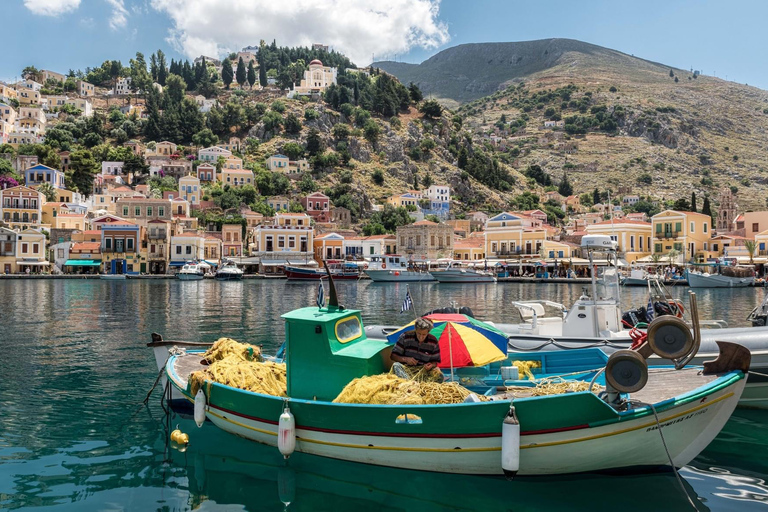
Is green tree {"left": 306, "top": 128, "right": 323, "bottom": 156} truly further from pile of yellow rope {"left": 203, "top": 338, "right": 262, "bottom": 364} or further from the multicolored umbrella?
the multicolored umbrella

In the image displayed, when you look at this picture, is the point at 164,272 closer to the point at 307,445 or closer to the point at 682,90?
the point at 307,445

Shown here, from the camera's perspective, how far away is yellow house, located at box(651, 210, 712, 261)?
65.1m

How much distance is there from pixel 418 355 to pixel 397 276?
181ft

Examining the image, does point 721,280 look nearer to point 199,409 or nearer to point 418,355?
point 418,355

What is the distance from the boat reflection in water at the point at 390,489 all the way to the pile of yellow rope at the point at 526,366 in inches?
108

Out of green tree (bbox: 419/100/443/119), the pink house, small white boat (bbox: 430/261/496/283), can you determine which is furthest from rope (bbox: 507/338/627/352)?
green tree (bbox: 419/100/443/119)

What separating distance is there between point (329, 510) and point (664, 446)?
4163 millimetres

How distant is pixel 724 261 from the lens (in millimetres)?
63438

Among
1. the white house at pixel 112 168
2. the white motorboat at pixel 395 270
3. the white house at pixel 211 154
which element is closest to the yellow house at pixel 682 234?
the white motorboat at pixel 395 270

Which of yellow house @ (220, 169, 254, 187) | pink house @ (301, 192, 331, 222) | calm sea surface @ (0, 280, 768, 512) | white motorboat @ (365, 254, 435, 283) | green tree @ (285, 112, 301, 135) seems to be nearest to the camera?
calm sea surface @ (0, 280, 768, 512)

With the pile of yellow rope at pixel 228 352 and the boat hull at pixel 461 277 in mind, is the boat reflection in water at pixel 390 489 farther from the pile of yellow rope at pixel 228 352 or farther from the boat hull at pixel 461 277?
the boat hull at pixel 461 277

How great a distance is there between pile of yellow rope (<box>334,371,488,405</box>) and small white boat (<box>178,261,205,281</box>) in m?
58.9

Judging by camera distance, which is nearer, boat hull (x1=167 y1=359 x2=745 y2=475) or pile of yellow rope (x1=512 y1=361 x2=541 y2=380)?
boat hull (x1=167 y1=359 x2=745 y2=475)

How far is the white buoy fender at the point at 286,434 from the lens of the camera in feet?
24.9
